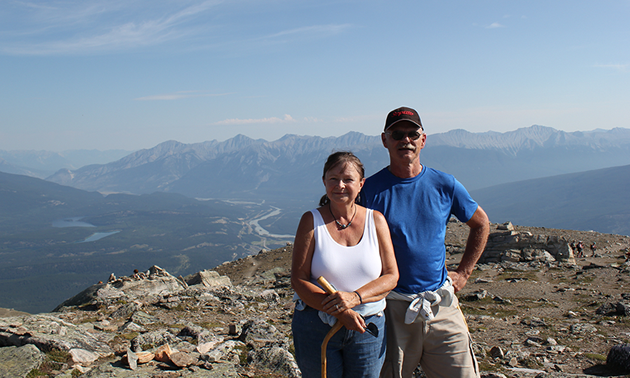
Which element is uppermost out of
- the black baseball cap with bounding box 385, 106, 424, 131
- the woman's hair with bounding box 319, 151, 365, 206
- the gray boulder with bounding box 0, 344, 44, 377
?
the black baseball cap with bounding box 385, 106, 424, 131

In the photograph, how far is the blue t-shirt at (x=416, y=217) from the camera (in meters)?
4.38

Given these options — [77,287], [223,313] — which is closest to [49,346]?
[223,313]

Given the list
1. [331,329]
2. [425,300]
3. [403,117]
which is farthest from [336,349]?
[403,117]

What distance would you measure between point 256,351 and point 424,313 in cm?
477

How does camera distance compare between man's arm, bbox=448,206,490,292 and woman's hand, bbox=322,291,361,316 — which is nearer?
woman's hand, bbox=322,291,361,316

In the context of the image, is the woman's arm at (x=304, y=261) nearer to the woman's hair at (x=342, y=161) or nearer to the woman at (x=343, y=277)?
the woman at (x=343, y=277)

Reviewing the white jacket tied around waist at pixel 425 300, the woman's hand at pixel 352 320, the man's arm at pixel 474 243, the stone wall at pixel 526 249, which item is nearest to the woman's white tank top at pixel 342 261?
the woman's hand at pixel 352 320

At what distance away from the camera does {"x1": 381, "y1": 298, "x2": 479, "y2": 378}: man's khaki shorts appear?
443 cm

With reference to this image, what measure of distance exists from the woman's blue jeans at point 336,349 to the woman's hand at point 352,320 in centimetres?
11

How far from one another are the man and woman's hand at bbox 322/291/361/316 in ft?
3.16

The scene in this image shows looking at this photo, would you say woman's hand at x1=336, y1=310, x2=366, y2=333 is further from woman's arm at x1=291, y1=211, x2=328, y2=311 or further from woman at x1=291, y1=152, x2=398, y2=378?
woman's arm at x1=291, y1=211, x2=328, y2=311

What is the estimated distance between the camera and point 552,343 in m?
9.77

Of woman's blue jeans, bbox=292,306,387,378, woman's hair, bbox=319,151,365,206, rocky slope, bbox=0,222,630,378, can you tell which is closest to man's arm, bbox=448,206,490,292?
woman's blue jeans, bbox=292,306,387,378

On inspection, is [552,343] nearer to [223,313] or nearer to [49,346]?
[223,313]
